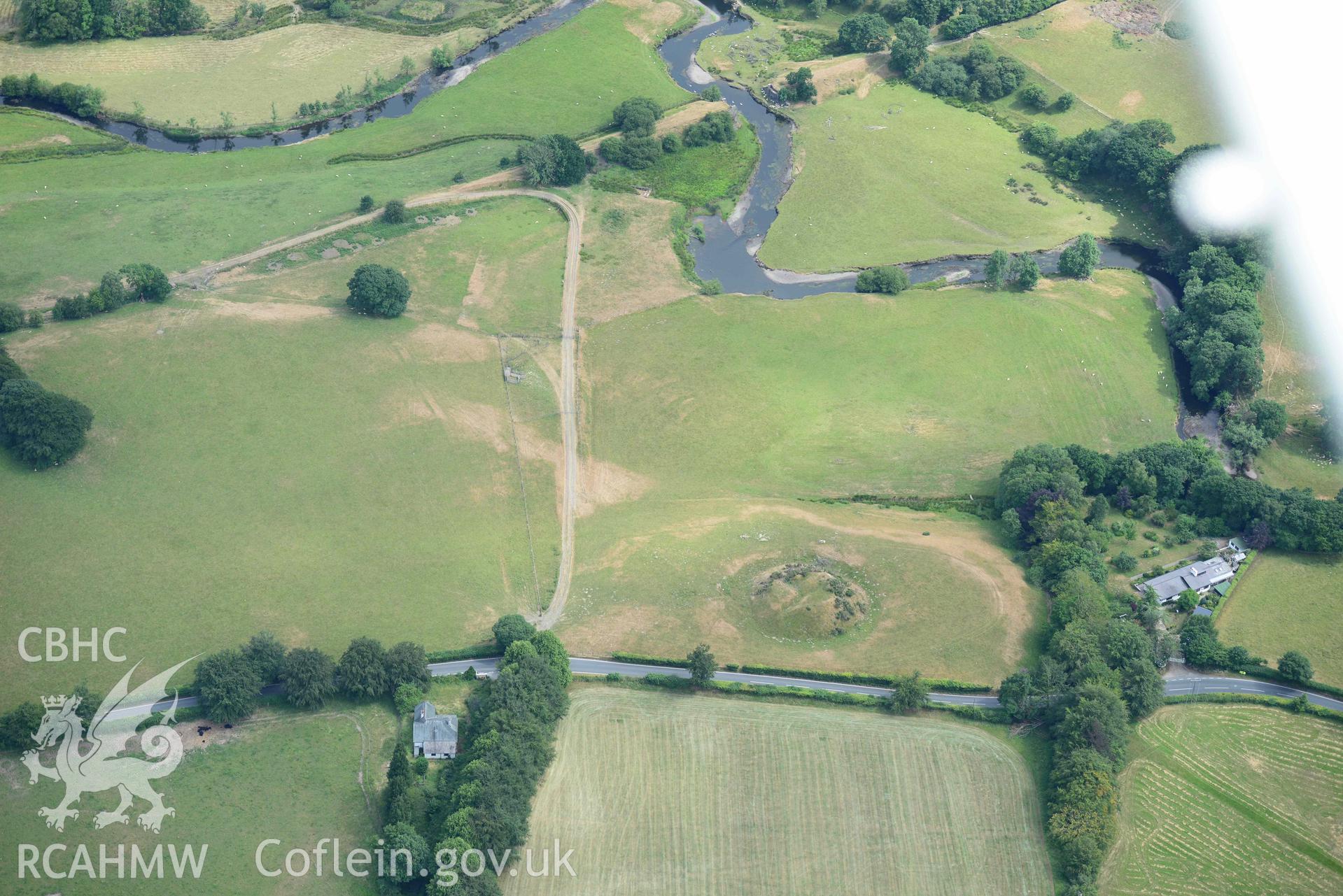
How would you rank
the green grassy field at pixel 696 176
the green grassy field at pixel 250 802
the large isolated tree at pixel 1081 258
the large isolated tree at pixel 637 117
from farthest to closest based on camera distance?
the large isolated tree at pixel 637 117
the green grassy field at pixel 696 176
the large isolated tree at pixel 1081 258
the green grassy field at pixel 250 802

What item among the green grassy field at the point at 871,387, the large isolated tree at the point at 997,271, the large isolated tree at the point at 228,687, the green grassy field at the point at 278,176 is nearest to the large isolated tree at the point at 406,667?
the large isolated tree at the point at 228,687

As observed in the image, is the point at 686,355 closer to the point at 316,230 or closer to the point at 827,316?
the point at 827,316

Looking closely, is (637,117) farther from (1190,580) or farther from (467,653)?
(1190,580)

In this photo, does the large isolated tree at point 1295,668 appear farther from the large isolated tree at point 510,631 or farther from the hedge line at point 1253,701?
the large isolated tree at point 510,631

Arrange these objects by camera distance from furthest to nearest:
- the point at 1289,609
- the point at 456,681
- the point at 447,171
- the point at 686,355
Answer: the point at 447,171
the point at 686,355
the point at 1289,609
the point at 456,681

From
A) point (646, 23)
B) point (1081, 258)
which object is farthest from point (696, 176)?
point (1081, 258)

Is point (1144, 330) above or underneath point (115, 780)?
above

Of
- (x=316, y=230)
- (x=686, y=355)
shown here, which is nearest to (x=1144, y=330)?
(x=686, y=355)
